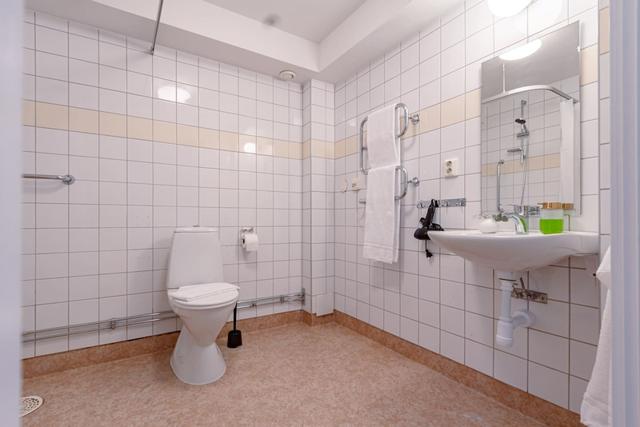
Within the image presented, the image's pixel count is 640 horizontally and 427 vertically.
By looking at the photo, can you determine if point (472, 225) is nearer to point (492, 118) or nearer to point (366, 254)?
point (492, 118)

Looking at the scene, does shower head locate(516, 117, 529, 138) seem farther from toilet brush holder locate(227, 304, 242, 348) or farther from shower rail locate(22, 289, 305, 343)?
shower rail locate(22, 289, 305, 343)

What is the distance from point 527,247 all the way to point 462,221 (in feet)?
1.96

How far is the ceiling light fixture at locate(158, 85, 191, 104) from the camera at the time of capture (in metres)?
2.17

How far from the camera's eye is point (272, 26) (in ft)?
7.55

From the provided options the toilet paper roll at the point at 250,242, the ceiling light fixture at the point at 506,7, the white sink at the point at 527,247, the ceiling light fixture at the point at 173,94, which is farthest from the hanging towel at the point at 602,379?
the ceiling light fixture at the point at 173,94

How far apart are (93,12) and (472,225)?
2468 mm

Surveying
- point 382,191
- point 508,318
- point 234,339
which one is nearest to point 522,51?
point 382,191

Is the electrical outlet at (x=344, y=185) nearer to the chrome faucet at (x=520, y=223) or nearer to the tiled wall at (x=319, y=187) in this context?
the tiled wall at (x=319, y=187)

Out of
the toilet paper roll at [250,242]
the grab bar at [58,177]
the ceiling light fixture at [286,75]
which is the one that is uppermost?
the ceiling light fixture at [286,75]

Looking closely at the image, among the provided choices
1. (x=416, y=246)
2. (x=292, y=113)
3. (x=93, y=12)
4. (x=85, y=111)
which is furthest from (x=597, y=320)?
(x=93, y=12)

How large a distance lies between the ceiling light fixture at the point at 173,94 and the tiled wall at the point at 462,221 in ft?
4.00

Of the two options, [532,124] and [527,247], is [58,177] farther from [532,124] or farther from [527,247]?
[532,124]

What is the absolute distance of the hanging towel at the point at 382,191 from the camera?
6.63ft

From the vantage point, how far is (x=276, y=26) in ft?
7.55
